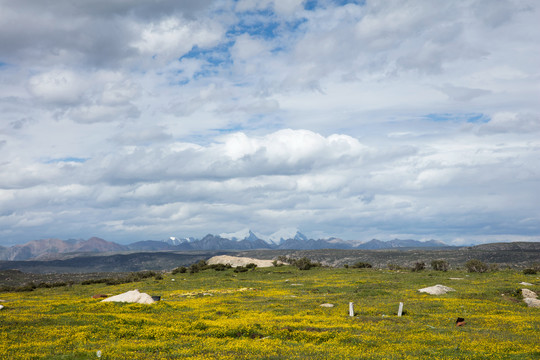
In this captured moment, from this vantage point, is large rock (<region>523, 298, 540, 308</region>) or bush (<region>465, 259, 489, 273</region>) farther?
bush (<region>465, 259, 489, 273</region>)

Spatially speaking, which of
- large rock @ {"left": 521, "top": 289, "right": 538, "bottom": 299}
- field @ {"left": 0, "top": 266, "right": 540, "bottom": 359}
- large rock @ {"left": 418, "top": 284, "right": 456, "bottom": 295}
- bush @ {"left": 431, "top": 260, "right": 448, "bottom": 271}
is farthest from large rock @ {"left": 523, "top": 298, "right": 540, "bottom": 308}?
bush @ {"left": 431, "top": 260, "right": 448, "bottom": 271}

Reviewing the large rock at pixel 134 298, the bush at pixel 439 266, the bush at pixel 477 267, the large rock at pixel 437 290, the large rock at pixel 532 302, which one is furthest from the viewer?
the bush at pixel 439 266

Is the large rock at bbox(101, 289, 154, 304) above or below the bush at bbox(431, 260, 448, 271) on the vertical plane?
above

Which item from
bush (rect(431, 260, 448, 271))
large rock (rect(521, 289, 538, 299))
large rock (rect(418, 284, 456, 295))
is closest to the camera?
large rock (rect(521, 289, 538, 299))

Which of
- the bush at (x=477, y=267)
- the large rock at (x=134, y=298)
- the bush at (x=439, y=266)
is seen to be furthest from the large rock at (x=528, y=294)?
the bush at (x=439, y=266)

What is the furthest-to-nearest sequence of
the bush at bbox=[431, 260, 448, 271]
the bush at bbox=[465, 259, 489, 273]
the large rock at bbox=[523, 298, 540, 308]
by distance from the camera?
the bush at bbox=[431, 260, 448, 271]
the bush at bbox=[465, 259, 489, 273]
the large rock at bbox=[523, 298, 540, 308]

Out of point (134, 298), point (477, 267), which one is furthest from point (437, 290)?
point (134, 298)

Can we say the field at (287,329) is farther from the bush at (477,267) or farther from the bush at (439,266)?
the bush at (439,266)

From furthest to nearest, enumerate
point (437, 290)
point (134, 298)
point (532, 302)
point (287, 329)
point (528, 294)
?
point (437, 290) → point (528, 294) → point (134, 298) → point (532, 302) → point (287, 329)

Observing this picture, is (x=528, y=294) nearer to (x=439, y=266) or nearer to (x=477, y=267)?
(x=477, y=267)

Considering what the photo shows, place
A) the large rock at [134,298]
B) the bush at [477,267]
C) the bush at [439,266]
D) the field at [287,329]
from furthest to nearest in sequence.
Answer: the bush at [439,266] < the bush at [477,267] < the large rock at [134,298] < the field at [287,329]

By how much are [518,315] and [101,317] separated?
29810 millimetres

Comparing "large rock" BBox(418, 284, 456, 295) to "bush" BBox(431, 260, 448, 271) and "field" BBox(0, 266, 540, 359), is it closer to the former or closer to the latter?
"field" BBox(0, 266, 540, 359)

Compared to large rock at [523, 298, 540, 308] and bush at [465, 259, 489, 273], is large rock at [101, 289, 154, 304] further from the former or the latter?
bush at [465, 259, 489, 273]
